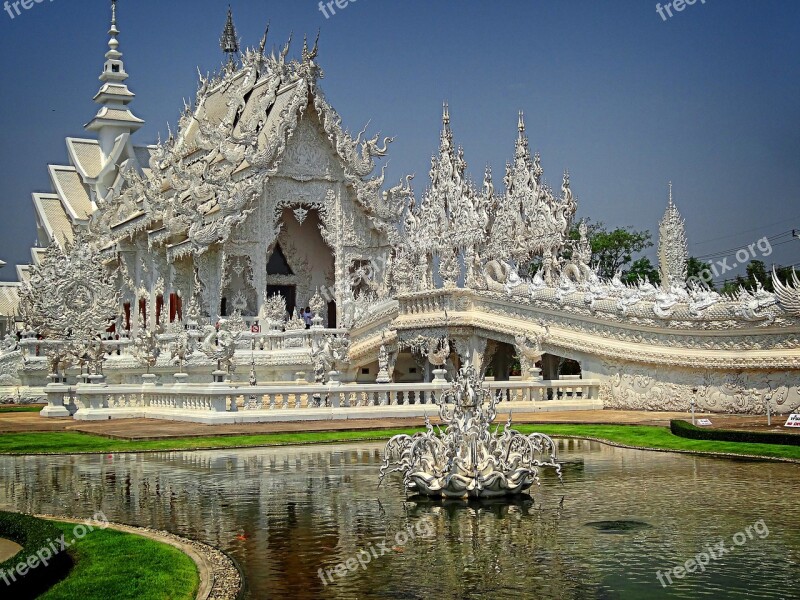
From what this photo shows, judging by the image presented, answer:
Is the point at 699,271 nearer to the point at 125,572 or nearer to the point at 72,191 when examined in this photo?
the point at 72,191

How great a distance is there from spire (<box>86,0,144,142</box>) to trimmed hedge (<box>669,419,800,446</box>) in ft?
122

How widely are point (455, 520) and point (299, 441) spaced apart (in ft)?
22.6

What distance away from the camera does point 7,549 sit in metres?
8.04

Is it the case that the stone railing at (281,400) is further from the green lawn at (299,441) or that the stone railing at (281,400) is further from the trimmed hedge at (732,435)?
the trimmed hedge at (732,435)

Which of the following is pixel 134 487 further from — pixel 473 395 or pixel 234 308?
pixel 234 308

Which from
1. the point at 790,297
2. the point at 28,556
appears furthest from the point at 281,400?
the point at 28,556

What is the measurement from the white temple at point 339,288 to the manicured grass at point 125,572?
1159 cm

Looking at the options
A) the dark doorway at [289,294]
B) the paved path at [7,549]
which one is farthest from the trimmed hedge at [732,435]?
the dark doorway at [289,294]

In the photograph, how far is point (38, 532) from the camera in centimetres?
803

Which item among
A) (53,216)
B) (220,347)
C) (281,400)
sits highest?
(53,216)

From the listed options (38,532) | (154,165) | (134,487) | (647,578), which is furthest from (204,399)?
(154,165)

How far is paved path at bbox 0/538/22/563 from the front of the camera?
774 centimetres

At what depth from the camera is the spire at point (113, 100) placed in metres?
48.3

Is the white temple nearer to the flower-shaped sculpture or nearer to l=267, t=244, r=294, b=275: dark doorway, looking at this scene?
l=267, t=244, r=294, b=275: dark doorway
